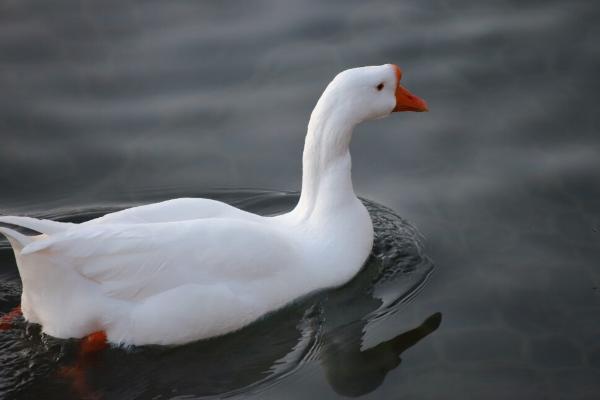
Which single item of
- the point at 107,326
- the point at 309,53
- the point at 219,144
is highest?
the point at 309,53

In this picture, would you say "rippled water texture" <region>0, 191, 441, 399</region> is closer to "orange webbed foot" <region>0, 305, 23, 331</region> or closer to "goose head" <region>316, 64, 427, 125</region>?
"orange webbed foot" <region>0, 305, 23, 331</region>

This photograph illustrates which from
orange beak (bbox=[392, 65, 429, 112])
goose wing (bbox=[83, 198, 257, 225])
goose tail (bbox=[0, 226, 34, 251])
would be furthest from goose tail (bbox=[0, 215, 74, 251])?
orange beak (bbox=[392, 65, 429, 112])

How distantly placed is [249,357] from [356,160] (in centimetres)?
238

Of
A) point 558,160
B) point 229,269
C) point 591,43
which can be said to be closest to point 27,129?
point 229,269

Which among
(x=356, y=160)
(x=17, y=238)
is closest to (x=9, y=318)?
(x=17, y=238)

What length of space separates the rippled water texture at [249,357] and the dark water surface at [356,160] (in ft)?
0.04

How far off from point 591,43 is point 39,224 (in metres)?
5.14

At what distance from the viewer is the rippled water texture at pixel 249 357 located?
496 cm

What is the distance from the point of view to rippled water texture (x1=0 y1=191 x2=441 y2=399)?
496cm

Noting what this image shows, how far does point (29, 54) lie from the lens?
8281mm

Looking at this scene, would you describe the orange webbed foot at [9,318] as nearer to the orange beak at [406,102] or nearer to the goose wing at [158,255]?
the goose wing at [158,255]

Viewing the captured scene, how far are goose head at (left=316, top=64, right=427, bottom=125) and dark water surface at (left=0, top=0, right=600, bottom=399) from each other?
3.21 feet

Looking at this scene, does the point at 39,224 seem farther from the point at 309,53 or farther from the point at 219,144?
the point at 309,53

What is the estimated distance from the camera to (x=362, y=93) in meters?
5.70
